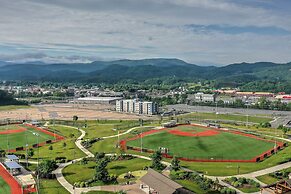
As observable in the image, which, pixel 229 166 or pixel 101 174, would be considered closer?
pixel 101 174

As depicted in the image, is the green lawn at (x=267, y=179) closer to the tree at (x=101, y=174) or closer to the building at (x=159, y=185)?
the building at (x=159, y=185)

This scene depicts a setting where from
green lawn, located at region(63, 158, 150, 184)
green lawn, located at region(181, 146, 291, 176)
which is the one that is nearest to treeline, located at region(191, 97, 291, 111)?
green lawn, located at region(181, 146, 291, 176)

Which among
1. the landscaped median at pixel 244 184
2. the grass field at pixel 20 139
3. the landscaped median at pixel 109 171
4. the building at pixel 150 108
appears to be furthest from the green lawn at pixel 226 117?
the landscaped median at pixel 244 184

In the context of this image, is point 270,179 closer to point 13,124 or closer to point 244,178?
point 244,178

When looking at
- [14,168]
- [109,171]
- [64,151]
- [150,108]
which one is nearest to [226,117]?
[150,108]

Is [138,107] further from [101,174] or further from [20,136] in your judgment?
[101,174]

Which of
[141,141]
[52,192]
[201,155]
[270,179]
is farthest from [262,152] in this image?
[52,192]
